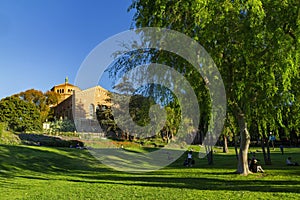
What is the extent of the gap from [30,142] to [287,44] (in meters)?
34.2

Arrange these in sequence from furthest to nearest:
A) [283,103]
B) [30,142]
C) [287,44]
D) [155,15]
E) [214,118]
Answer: [30,142]
[283,103]
[214,118]
[155,15]
[287,44]

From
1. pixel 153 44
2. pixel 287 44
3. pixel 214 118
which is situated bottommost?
pixel 214 118

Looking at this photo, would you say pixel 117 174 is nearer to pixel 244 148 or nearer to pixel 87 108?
pixel 244 148

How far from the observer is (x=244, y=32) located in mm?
10000

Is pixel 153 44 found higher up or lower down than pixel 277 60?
higher up

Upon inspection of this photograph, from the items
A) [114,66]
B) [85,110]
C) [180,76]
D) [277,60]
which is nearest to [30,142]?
[85,110]

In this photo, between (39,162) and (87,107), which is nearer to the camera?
(39,162)

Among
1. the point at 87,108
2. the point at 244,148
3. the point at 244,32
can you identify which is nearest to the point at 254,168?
the point at 244,148

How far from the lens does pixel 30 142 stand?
122 feet

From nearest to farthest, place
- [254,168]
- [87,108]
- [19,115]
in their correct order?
[254,168]
[87,108]
[19,115]

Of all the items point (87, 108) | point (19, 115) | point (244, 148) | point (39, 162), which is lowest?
point (39, 162)

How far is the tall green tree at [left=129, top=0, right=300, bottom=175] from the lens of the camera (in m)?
9.28

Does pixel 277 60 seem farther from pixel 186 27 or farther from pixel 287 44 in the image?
pixel 186 27

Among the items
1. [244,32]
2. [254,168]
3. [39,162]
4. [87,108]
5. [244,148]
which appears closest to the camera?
[244,32]
